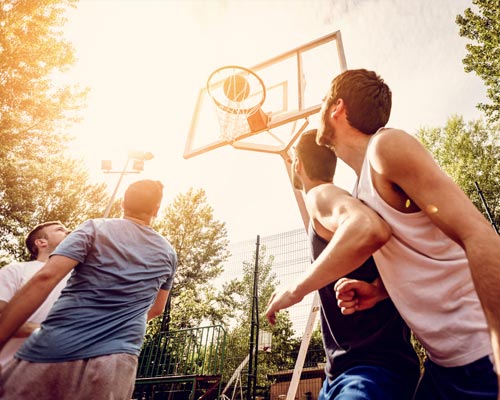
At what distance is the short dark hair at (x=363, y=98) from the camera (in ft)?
4.79

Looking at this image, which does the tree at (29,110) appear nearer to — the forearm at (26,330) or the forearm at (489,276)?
the forearm at (26,330)

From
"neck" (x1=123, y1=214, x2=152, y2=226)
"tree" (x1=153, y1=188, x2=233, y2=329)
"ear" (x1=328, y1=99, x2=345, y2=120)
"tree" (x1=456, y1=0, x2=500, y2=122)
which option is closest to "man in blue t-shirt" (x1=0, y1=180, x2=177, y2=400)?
"neck" (x1=123, y1=214, x2=152, y2=226)

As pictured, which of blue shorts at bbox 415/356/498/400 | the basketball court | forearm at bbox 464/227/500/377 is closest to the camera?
forearm at bbox 464/227/500/377

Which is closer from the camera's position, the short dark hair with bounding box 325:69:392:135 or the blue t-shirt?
the short dark hair with bounding box 325:69:392:135

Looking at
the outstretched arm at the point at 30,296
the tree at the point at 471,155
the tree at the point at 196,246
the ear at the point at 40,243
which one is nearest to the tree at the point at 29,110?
the tree at the point at 196,246

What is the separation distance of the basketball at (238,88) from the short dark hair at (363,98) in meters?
4.30

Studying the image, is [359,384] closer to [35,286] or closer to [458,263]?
[458,263]

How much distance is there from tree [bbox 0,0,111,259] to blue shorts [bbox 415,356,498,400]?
12513 mm

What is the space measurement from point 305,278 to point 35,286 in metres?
1.50

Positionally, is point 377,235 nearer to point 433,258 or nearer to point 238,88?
point 433,258

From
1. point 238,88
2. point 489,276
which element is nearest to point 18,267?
point 489,276

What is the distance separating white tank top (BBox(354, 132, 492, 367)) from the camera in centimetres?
95

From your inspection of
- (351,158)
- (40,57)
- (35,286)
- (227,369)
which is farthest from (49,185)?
(351,158)

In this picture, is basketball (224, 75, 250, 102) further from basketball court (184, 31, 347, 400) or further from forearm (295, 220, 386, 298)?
forearm (295, 220, 386, 298)
